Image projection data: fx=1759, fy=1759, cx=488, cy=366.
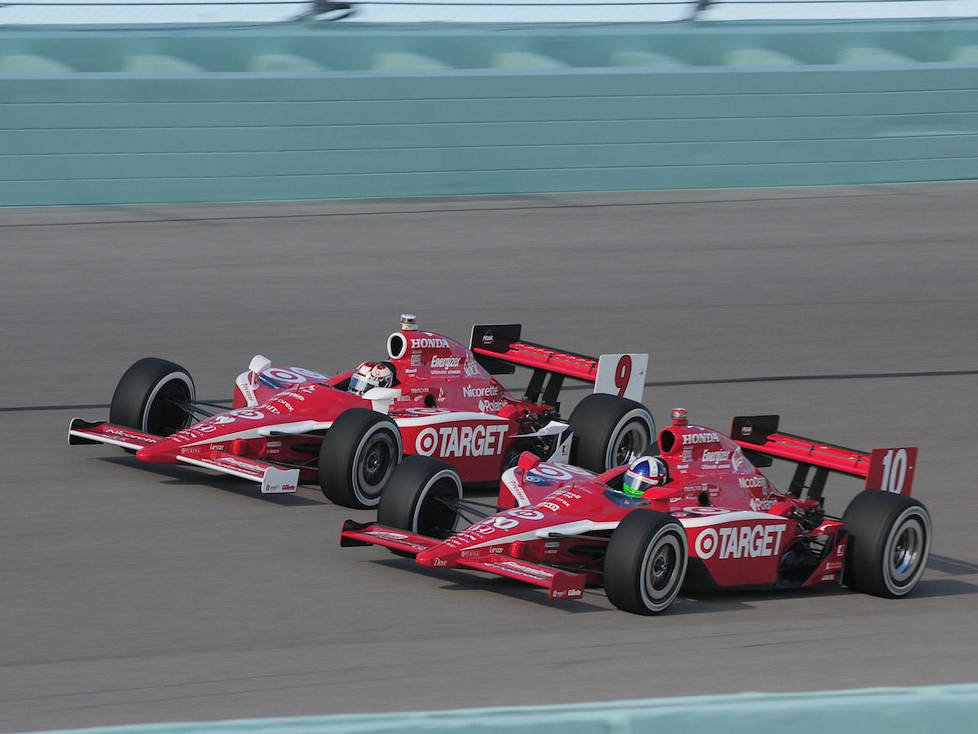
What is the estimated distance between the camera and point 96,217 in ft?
62.5

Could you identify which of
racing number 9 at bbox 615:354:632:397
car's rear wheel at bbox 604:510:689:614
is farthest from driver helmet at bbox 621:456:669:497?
racing number 9 at bbox 615:354:632:397

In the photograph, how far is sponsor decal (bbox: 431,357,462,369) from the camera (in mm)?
11094

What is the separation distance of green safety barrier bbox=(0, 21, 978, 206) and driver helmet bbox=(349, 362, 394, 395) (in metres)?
8.72

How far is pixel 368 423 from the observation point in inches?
392

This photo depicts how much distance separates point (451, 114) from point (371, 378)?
980cm

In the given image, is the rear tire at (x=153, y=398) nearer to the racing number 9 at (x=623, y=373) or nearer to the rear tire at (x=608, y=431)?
the rear tire at (x=608, y=431)

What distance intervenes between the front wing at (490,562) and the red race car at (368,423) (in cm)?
98

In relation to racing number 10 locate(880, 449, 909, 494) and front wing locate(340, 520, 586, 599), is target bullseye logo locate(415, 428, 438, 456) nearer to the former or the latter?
front wing locate(340, 520, 586, 599)

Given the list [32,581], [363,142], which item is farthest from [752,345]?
[32,581]

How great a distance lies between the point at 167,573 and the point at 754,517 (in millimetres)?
2989

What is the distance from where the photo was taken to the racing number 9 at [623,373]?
11.8 meters

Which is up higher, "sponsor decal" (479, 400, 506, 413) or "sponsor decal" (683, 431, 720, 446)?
"sponsor decal" (683, 431, 720, 446)

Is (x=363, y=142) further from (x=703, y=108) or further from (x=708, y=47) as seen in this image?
(x=708, y=47)

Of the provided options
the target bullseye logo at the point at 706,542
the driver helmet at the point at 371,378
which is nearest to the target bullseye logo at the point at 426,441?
the driver helmet at the point at 371,378
